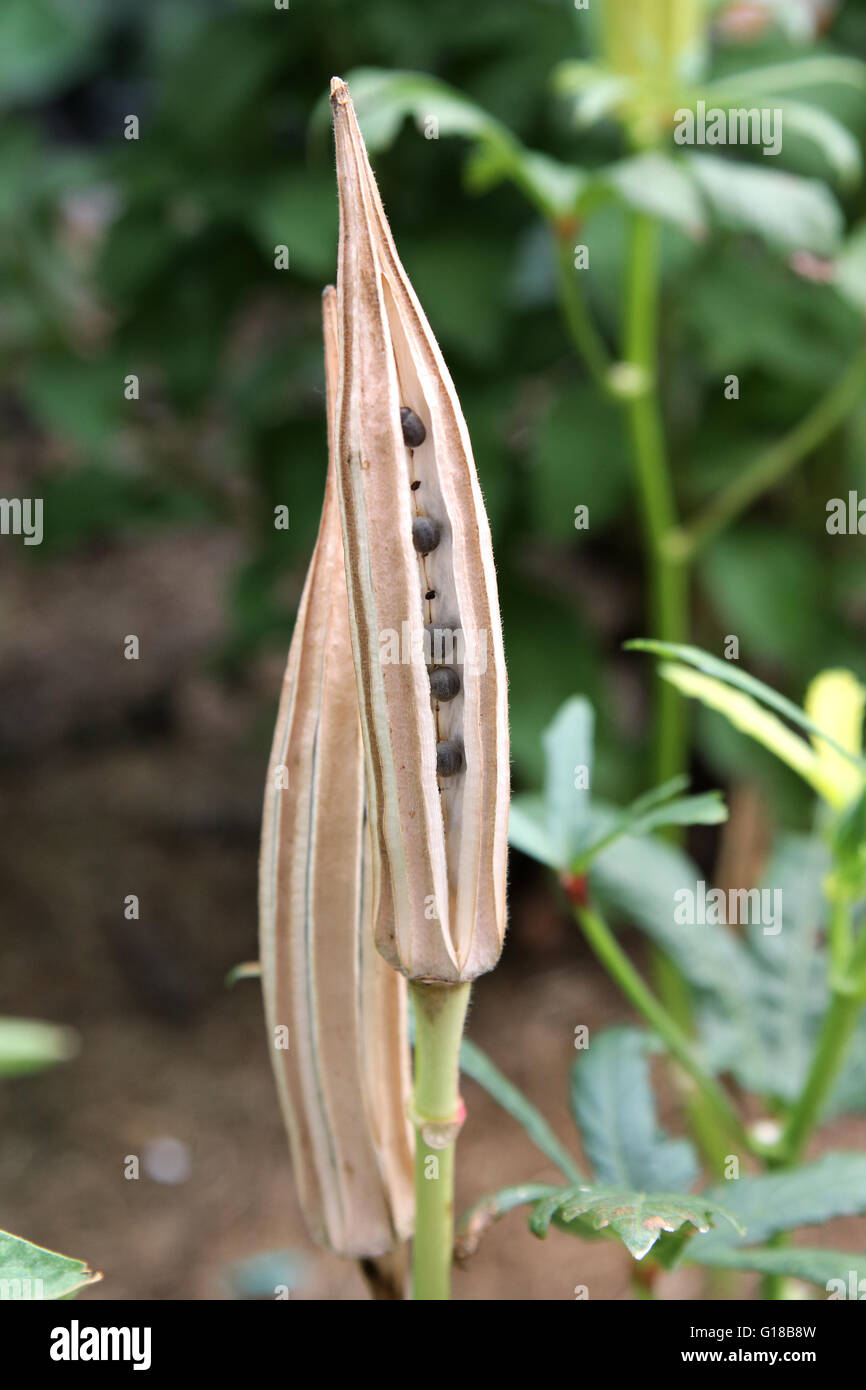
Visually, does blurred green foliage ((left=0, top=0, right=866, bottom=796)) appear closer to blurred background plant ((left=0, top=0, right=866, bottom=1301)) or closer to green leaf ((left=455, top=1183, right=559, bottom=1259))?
blurred background plant ((left=0, top=0, right=866, bottom=1301))

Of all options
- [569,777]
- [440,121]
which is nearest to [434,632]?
[569,777]

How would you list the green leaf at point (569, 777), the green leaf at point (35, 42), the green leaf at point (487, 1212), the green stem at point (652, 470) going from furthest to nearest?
the green leaf at point (35, 42), the green stem at point (652, 470), the green leaf at point (569, 777), the green leaf at point (487, 1212)

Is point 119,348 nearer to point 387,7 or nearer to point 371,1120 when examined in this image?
point 387,7

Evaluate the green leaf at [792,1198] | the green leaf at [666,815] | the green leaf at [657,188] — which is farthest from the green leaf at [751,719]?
the green leaf at [657,188]

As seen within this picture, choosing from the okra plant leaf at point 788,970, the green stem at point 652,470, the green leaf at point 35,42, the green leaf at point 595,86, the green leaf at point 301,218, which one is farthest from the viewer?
the green leaf at point 35,42

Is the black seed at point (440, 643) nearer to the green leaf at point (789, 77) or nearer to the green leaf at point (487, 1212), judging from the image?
the green leaf at point (487, 1212)
